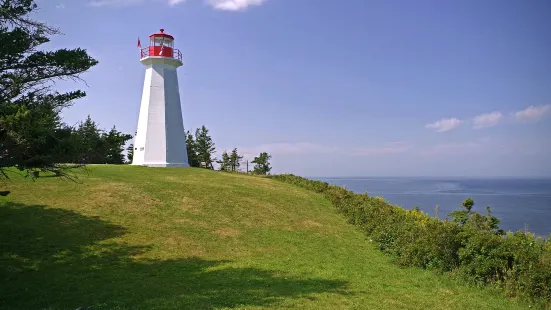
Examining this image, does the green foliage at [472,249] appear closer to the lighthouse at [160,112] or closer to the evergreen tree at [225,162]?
the lighthouse at [160,112]

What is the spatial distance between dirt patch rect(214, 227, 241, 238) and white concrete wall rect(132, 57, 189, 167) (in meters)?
15.7

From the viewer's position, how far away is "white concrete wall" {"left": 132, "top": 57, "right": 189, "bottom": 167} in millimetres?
31266

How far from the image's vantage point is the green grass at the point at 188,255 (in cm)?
972

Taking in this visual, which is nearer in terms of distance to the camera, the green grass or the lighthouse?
the green grass

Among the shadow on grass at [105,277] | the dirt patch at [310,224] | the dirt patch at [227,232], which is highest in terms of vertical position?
the dirt patch at [310,224]

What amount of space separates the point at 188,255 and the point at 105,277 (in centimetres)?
337

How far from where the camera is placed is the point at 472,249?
1144 cm

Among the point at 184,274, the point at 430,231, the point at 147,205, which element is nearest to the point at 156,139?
the point at 147,205

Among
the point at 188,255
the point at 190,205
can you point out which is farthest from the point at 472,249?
the point at 190,205

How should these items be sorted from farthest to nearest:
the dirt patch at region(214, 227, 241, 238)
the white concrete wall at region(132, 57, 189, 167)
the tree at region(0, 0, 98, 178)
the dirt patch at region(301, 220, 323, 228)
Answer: the white concrete wall at region(132, 57, 189, 167) < the dirt patch at region(301, 220, 323, 228) < the dirt patch at region(214, 227, 241, 238) < the tree at region(0, 0, 98, 178)

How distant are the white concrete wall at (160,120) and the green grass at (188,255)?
7.64 metres

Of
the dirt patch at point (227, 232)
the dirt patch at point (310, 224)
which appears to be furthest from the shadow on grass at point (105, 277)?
the dirt patch at point (310, 224)

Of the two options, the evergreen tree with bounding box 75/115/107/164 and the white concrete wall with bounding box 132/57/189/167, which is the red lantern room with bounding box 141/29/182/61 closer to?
the white concrete wall with bounding box 132/57/189/167

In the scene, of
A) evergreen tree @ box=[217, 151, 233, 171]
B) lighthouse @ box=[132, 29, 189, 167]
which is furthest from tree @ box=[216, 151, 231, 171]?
lighthouse @ box=[132, 29, 189, 167]
